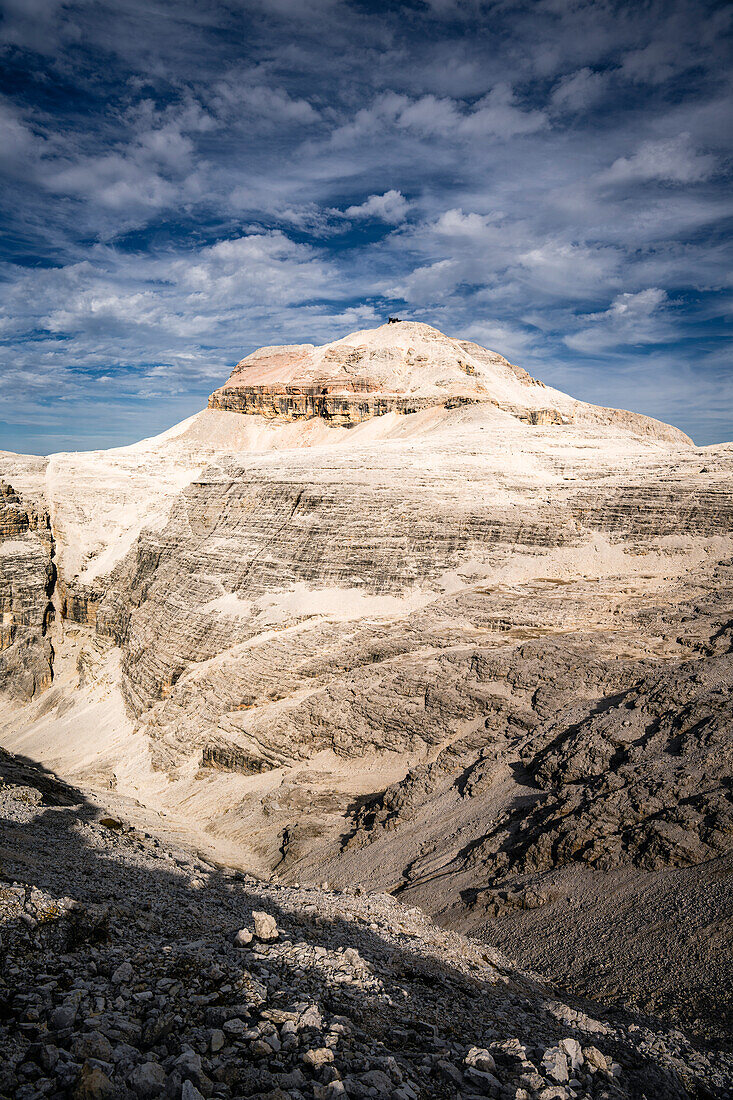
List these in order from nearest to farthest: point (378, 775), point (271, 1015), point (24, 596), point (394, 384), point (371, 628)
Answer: point (271, 1015) < point (378, 775) < point (371, 628) < point (24, 596) < point (394, 384)

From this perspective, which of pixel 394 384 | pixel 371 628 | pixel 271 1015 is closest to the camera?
pixel 271 1015

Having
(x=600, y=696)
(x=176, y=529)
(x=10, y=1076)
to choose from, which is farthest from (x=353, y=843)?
(x=176, y=529)

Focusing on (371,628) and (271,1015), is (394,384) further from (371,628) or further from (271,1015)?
(271,1015)

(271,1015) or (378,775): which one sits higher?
(271,1015)

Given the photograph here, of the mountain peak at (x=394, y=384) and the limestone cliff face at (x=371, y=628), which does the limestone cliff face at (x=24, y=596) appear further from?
the mountain peak at (x=394, y=384)

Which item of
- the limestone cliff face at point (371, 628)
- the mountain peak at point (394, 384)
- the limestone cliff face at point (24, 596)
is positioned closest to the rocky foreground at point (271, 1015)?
the limestone cliff face at point (371, 628)

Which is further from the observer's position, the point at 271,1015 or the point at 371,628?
the point at 371,628

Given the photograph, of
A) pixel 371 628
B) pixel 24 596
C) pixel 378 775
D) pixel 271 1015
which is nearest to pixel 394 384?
pixel 24 596
